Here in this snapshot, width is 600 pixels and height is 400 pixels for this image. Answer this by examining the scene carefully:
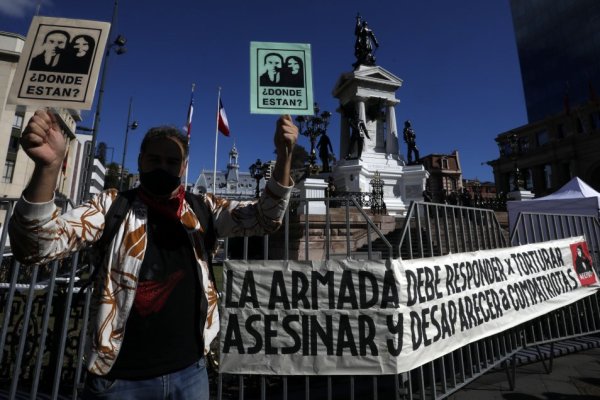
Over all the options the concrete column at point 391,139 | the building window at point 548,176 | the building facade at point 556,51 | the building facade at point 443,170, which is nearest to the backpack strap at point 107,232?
the concrete column at point 391,139

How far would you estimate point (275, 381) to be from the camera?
4.28 m

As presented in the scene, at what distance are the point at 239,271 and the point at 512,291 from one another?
130 inches

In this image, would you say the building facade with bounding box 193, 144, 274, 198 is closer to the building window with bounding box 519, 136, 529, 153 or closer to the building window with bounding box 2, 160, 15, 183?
the building window with bounding box 2, 160, 15, 183

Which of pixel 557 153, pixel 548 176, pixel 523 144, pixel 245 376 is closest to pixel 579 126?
pixel 557 153

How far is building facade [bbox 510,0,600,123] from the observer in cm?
5166

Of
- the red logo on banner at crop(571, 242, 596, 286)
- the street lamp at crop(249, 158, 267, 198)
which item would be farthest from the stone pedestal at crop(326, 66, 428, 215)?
the red logo on banner at crop(571, 242, 596, 286)

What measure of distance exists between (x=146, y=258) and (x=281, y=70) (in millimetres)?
1570

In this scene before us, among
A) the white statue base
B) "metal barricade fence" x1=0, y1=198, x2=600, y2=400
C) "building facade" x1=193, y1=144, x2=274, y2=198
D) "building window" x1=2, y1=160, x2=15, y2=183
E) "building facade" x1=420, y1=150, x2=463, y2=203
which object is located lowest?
"metal barricade fence" x1=0, y1=198, x2=600, y2=400

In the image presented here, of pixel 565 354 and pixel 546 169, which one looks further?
pixel 546 169

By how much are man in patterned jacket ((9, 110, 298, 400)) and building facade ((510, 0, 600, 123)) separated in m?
64.1

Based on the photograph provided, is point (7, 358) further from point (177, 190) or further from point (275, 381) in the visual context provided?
point (177, 190)

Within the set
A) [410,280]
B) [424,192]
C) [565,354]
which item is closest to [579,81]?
[424,192]

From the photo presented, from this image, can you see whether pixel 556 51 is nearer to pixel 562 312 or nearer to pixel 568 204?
pixel 568 204

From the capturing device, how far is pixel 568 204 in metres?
9.63
